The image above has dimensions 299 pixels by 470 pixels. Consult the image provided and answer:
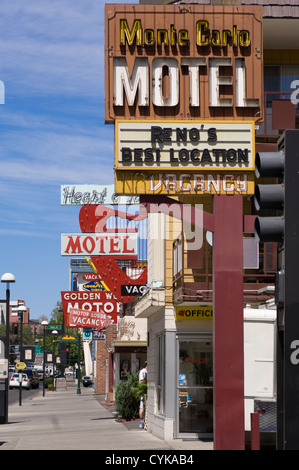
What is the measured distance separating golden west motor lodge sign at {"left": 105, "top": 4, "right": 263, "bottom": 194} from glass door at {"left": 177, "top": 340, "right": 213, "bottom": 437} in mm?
6356

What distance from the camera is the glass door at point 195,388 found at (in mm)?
21594

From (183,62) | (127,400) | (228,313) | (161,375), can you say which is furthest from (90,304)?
→ (183,62)

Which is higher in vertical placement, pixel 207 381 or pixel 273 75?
pixel 273 75

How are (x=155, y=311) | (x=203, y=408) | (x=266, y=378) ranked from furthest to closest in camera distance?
(x=155, y=311) < (x=203, y=408) < (x=266, y=378)

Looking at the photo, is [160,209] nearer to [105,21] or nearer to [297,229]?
[105,21]

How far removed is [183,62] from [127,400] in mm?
15924

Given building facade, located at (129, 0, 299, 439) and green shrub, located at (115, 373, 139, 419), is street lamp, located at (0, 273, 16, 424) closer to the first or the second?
green shrub, located at (115, 373, 139, 419)

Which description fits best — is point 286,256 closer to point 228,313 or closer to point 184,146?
point 228,313

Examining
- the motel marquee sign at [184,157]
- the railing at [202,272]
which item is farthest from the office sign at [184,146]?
the railing at [202,272]

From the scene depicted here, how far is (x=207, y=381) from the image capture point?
71.4 feet

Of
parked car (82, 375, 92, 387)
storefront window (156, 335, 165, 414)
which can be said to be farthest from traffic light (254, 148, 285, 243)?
parked car (82, 375, 92, 387)

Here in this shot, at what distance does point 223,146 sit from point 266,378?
530cm

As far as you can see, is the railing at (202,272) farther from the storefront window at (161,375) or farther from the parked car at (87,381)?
the parked car at (87,381)
